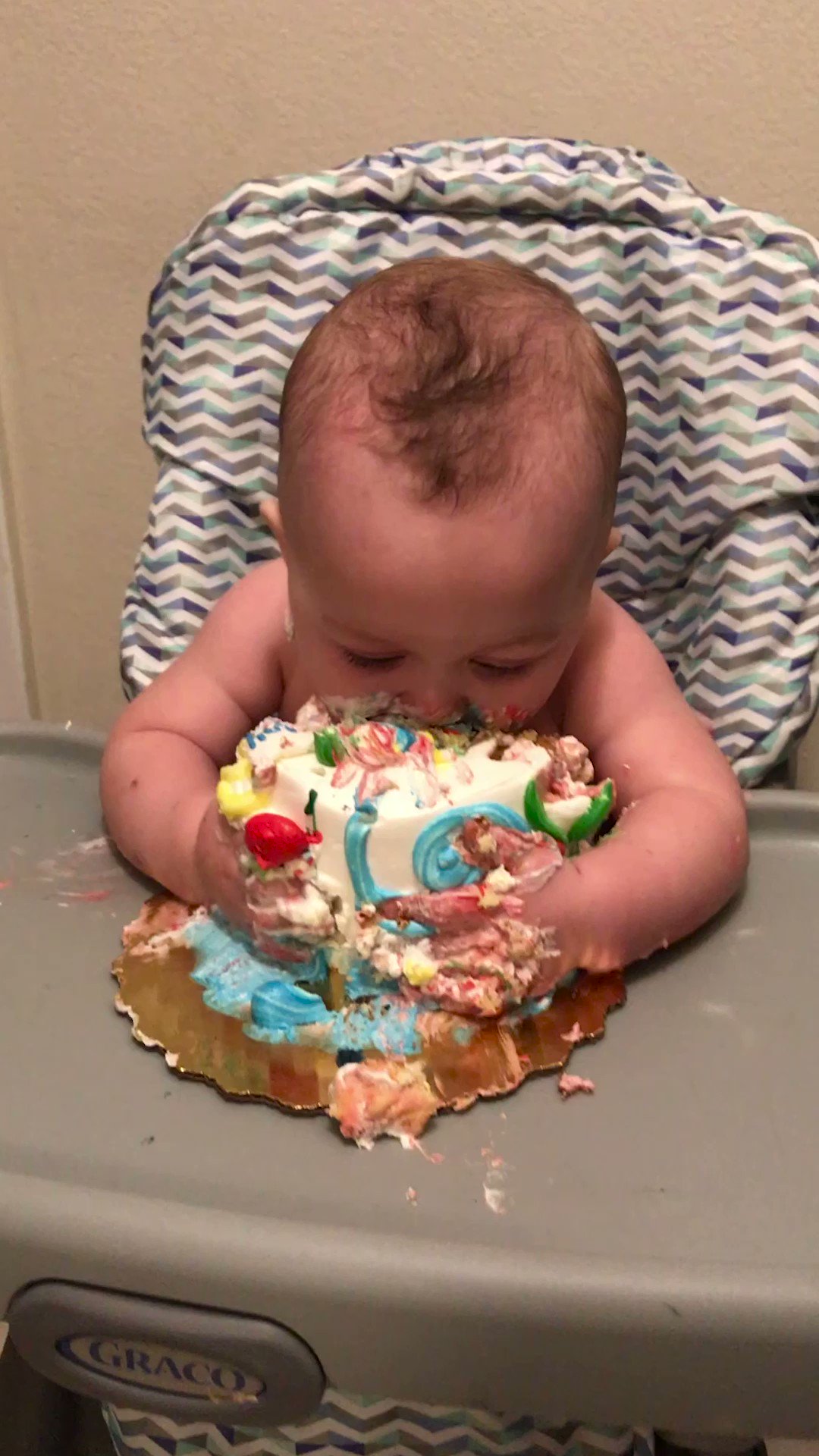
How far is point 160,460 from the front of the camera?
32.1 inches

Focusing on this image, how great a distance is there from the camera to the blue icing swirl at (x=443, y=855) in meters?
0.53

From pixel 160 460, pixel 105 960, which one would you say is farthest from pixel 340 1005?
pixel 160 460

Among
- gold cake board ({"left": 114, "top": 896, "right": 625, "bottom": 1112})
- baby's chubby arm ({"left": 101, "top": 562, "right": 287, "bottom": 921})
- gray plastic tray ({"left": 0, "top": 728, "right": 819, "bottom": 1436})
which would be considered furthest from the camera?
baby's chubby arm ({"left": 101, "top": 562, "right": 287, "bottom": 921})

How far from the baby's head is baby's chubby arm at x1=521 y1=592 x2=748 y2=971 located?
88 mm

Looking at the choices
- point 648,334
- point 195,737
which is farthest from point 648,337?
point 195,737

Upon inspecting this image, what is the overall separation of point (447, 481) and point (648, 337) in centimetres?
29

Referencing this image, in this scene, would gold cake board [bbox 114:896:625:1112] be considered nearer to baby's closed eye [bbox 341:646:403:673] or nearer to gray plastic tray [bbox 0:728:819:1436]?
gray plastic tray [bbox 0:728:819:1436]

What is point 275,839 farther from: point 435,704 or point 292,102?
point 292,102

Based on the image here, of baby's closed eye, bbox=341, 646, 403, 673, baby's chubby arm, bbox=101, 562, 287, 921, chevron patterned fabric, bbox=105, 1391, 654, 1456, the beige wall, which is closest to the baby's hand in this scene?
baby's chubby arm, bbox=101, 562, 287, 921

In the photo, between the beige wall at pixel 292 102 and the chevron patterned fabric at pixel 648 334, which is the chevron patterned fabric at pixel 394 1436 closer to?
the chevron patterned fabric at pixel 648 334

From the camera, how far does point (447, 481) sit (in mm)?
532

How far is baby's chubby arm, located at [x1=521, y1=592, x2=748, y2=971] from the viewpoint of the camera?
1.82 ft

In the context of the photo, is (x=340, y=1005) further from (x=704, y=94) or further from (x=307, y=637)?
(x=704, y=94)

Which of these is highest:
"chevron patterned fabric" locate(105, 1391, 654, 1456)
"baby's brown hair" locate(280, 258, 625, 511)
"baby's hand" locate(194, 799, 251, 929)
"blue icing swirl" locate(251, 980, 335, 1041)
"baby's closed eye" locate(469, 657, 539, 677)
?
"baby's brown hair" locate(280, 258, 625, 511)
